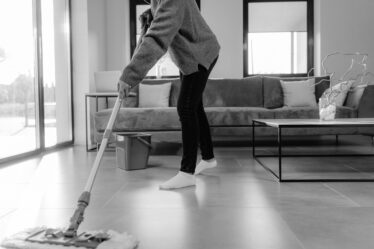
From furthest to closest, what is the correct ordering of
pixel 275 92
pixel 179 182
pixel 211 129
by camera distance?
pixel 275 92
pixel 211 129
pixel 179 182

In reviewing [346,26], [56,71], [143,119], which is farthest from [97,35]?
[346,26]

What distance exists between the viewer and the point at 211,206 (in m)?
1.73

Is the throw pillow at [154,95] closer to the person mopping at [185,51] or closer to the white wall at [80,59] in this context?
the white wall at [80,59]

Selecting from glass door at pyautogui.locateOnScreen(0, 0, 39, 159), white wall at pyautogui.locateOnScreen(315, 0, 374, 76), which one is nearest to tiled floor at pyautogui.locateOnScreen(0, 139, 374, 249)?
glass door at pyautogui.locateOnScreen(0, 0, 39, 159)

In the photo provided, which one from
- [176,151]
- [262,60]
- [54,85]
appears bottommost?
[176,151]

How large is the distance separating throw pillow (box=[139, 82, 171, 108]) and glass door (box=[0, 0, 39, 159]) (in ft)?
3.49

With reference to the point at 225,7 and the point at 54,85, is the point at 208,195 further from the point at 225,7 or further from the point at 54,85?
A: the point at 225,7

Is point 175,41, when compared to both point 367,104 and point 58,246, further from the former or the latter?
point 367,104

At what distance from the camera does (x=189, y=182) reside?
2.13m

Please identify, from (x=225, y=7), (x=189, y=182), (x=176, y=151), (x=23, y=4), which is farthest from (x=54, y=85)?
(x=189, y=182)

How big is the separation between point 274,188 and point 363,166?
103 cm

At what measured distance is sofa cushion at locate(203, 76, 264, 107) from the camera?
14.5 feet

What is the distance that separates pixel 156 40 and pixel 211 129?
2162mm

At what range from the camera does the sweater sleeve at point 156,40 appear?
1.67 meters
